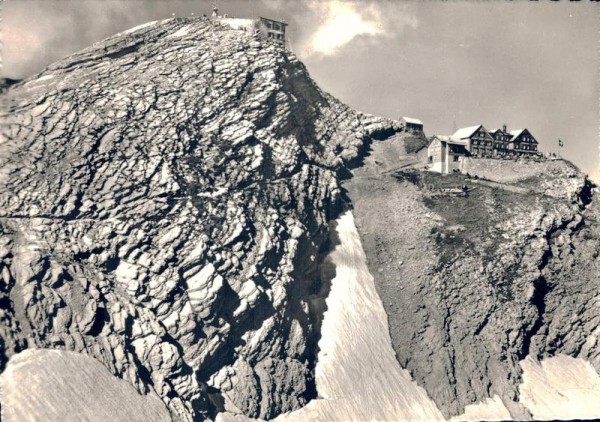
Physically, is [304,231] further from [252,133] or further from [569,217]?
[569,217]

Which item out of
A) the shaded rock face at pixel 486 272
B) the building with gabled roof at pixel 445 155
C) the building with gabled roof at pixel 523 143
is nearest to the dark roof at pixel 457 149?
the building with gabled roof at pixel 445 155

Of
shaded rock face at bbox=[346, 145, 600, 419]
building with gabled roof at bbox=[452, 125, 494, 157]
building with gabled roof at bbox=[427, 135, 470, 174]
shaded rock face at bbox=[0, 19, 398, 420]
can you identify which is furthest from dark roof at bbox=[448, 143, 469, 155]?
shaded rock face at bbox=[0, 19, 398, 420]

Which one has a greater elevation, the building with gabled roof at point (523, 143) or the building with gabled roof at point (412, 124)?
the building with gabled roof at point (412, 124)

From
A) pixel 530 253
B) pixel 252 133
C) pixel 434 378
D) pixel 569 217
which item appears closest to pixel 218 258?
pixel 252 133

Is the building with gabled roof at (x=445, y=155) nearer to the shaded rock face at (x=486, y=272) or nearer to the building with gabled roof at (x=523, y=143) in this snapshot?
the shaded rock face at (x=486, y=272)

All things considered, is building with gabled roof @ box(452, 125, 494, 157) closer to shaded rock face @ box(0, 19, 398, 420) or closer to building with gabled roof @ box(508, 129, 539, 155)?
building with gabled roof @ box(508, 129, 539, 155)
